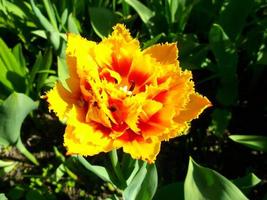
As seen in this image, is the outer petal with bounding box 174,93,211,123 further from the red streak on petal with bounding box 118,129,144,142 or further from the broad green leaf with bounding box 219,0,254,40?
the broad green leaf with bounding box 219,0,254,40

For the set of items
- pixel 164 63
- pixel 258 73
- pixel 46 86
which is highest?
pixel 164 63

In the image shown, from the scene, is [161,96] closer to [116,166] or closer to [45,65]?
[116,166]

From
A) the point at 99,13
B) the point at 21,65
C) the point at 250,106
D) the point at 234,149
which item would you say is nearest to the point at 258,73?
the point at 250,106

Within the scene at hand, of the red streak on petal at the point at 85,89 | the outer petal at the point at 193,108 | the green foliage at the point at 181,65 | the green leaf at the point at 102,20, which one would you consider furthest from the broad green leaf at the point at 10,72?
the outer petal at the point at 193,108

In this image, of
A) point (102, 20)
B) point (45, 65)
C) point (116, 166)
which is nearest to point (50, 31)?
point (45, 65)

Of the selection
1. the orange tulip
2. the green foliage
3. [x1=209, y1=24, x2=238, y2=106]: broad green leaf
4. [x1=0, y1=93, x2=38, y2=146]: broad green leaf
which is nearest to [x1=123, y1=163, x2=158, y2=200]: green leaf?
the orange tulip

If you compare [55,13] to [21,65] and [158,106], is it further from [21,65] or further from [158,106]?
[158,106]
